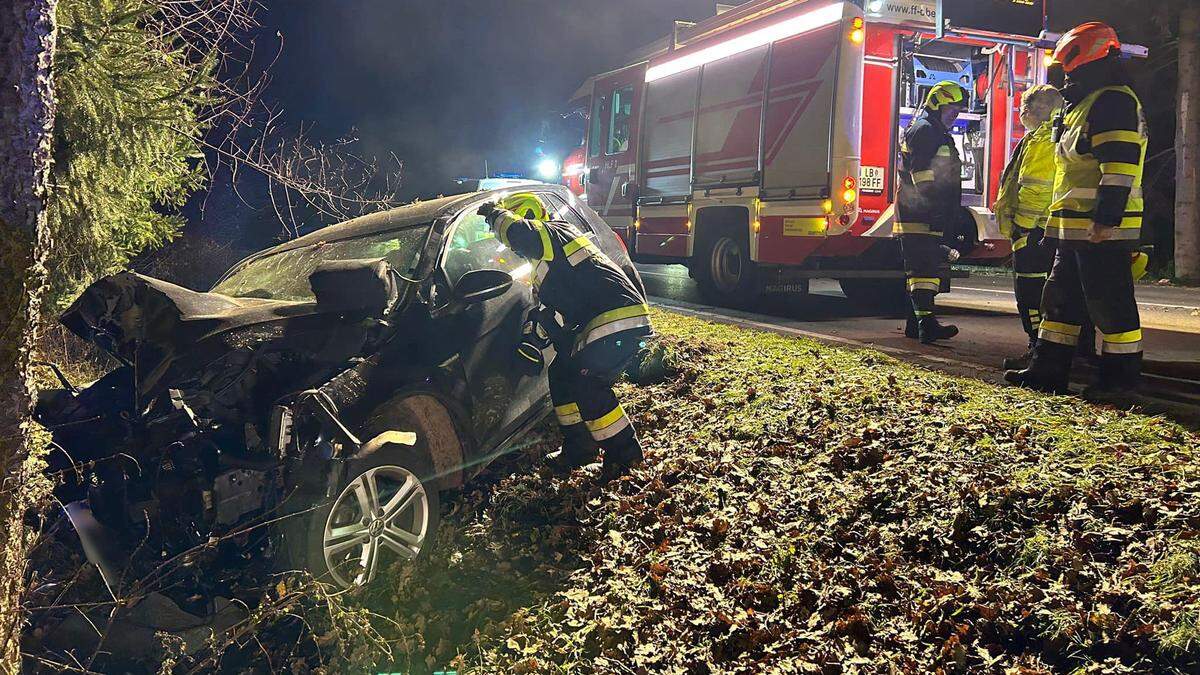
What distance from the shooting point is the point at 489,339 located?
4113 mm

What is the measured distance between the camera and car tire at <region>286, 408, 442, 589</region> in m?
3.01

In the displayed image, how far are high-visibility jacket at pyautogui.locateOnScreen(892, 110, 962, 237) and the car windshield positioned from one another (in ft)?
14.3

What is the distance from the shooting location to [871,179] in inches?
322

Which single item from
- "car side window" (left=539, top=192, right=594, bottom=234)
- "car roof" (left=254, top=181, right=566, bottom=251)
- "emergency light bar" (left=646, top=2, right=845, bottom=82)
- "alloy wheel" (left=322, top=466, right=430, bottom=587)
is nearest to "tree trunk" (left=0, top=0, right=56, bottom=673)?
"alloy wheel" (left=322, top=466, right=430, bottom=587)

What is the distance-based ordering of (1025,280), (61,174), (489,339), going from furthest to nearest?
(1025,280) < (61,174) < (489,339)

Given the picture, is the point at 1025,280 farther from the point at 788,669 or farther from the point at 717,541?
the point at 788,669

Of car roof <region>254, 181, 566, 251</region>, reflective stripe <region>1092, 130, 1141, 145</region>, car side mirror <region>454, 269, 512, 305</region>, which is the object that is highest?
reflective stripe <region>1092, 130, 1141, 145</region>

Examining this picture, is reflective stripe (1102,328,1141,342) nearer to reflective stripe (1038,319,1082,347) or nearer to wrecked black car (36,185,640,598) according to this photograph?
reflective stripe (1038,319,1082,347)

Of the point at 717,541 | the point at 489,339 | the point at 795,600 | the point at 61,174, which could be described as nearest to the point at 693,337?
the point at 489,339

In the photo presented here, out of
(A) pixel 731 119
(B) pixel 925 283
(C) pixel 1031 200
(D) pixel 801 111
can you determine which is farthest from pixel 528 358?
(A) pixel 731 119

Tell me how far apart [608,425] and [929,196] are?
410cm

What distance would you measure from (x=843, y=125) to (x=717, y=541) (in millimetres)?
5831

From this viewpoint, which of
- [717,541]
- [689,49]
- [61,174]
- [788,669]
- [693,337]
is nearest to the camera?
[788,669]

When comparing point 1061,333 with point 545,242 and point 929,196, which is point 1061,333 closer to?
point 929,196
